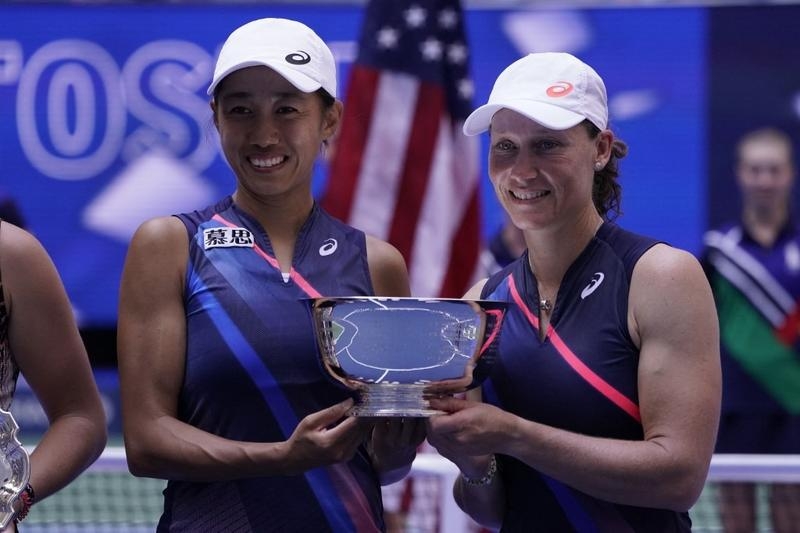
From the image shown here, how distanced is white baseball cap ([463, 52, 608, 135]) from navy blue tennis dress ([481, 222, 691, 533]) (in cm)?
24

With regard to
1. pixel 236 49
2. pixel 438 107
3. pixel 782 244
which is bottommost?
pixel 782 244

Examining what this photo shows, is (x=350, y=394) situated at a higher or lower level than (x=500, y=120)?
lower

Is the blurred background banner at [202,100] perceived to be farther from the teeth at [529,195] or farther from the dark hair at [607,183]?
the teeth at [529,195]

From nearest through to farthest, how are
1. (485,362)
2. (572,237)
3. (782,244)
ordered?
(485,362), (572,237), (782,244)

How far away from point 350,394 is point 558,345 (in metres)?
0.38

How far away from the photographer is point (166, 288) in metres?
2.59

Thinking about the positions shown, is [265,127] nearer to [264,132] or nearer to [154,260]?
[264,132]

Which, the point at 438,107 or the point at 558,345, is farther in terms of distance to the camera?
the point at 438,107

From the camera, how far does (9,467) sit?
223 centimetres

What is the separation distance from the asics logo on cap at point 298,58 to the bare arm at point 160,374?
36cm

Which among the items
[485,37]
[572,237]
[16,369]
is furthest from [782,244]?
[16,369]

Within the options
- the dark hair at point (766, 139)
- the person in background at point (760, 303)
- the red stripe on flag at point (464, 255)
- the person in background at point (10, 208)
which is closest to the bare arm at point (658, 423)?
the red stripe on flag at point (464, 255)

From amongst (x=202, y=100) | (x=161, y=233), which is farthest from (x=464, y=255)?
(x=161, y=233)

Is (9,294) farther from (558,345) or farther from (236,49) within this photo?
(558,345)
